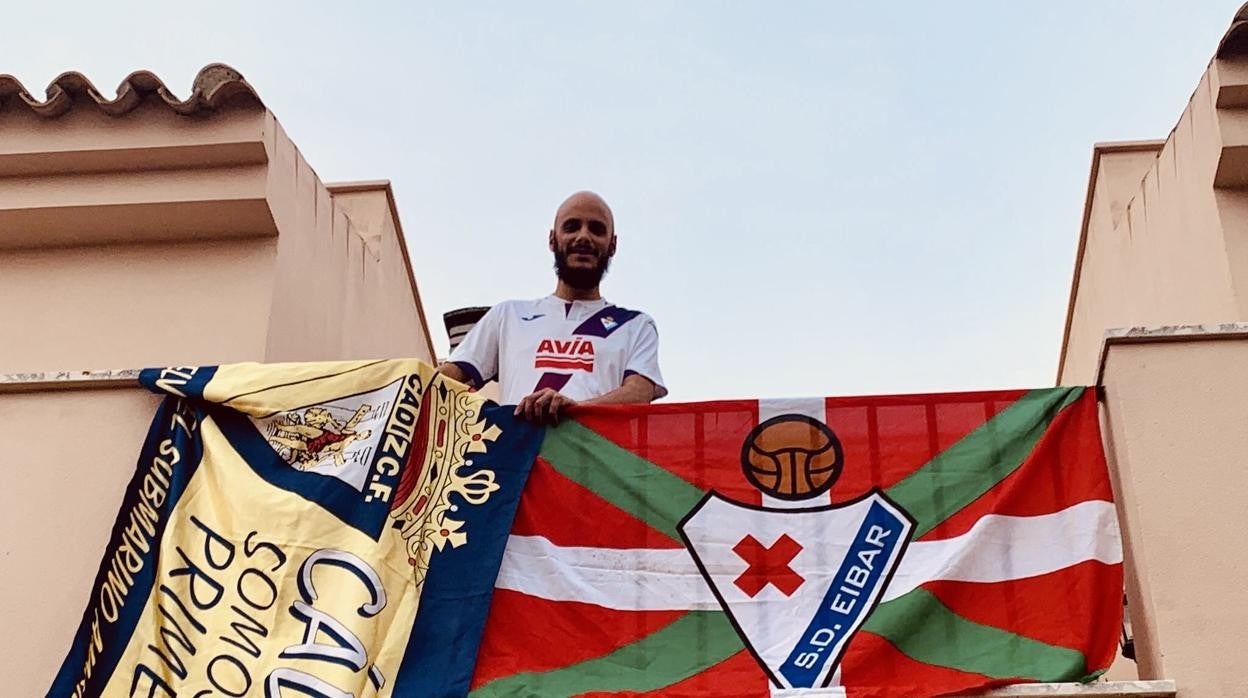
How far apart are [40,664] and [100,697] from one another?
0.33m

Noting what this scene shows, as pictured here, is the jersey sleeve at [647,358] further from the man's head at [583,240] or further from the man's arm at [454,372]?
the man's arm at [454,372]

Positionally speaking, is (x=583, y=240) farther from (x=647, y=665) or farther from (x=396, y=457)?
(x=647, y=665)

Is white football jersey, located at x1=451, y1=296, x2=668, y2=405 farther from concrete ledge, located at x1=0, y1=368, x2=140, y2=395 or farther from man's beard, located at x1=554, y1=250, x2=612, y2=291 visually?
concrete ledge, located at x1=0, y1=368, x2=140, y2=395

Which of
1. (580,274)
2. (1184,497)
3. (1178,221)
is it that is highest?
(1178,221)

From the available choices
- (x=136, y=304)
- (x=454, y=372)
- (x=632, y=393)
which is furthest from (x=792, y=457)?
(x=136, y=304)

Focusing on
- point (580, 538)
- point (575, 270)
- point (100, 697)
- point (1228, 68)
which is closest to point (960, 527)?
point (580, 538)

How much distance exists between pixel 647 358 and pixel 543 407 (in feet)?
2.63

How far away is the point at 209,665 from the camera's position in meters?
4.87

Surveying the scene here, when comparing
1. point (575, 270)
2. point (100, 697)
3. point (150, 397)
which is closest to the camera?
point (100, 697)

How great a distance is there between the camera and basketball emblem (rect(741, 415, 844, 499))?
5.34 m

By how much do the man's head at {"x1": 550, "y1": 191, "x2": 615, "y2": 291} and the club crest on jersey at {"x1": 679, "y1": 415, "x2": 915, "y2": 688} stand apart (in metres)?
1.42

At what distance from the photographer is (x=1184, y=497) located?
4.97 metres

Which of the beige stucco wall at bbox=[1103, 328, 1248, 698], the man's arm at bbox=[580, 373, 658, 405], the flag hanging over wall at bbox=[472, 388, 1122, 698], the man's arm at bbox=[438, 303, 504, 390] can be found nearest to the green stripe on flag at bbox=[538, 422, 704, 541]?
the flag hanging over wall at bbox=[472, 388, 1122, 698]

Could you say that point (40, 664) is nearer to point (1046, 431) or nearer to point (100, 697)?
point (100, 697)
